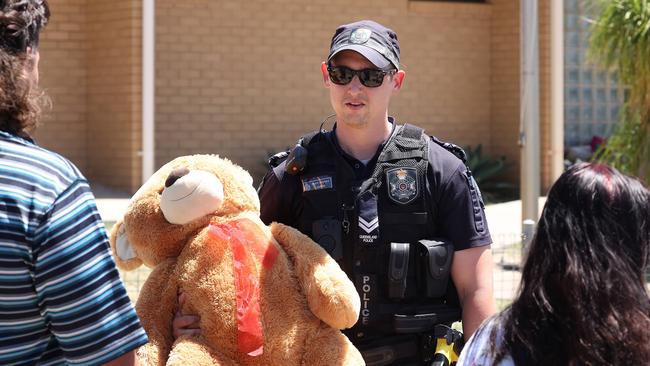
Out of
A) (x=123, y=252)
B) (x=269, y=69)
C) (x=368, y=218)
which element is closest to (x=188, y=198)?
(x=123, y=252)

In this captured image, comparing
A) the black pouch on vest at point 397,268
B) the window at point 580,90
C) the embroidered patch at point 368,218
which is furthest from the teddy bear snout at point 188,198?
the window at point 580,90

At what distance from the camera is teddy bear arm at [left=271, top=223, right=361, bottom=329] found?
2973 mm

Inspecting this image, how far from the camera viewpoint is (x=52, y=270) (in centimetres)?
191

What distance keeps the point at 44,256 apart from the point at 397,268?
4.92 feet

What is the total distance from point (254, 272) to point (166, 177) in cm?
43

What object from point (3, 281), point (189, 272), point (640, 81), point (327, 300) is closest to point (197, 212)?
point (189, 272)

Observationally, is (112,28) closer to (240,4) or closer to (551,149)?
(240,4)

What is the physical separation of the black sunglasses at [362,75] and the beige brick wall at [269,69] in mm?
10939

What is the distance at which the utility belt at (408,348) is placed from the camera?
10.4 ft

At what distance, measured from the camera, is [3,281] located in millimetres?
1935

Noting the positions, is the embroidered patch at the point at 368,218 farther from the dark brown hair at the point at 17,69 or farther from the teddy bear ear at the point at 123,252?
the dark brown hair at the point at 17,69

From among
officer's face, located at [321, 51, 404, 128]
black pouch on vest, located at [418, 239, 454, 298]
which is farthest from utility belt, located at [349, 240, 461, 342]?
officer's face, located at [321, 51, 404, 128]

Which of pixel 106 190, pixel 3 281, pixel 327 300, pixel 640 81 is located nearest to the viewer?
pixel 3 281

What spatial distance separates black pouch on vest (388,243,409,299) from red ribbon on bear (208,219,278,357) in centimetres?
39
